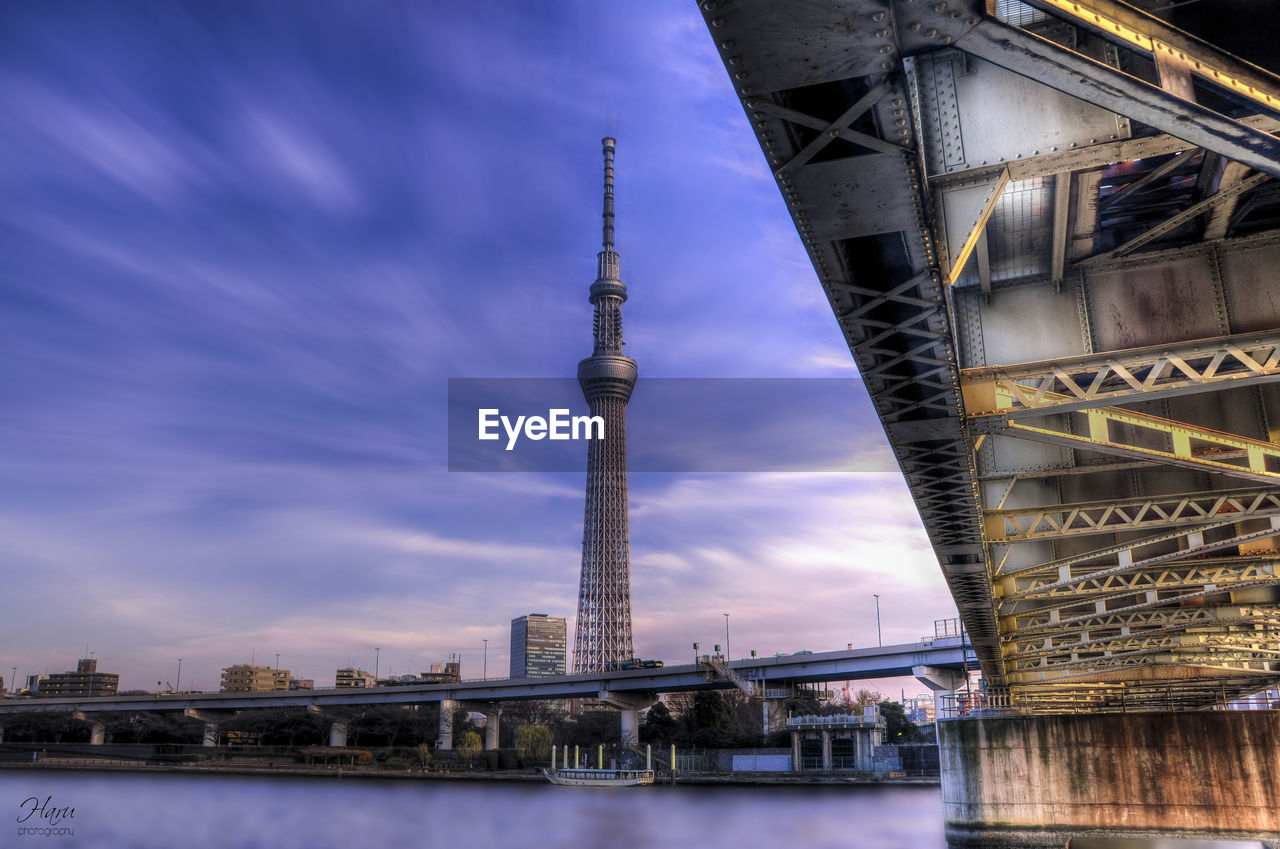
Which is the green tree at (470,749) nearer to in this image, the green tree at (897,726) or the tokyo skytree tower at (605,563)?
the green tree at (897,726)

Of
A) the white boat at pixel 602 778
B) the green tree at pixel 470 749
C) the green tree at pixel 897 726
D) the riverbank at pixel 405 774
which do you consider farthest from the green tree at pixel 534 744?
the green tree at pixel 897 726

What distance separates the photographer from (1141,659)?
4109cm

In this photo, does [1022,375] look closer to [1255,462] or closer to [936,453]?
[936,453]

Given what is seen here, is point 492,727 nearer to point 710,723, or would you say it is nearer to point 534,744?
point 534,744

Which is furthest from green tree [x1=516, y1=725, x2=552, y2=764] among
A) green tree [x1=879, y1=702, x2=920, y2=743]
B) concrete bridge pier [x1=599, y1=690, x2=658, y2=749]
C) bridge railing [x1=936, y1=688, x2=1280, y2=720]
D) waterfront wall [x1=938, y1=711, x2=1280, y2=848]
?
waterfront wall [x1=938, y1=711, x2=1280, y2=848]

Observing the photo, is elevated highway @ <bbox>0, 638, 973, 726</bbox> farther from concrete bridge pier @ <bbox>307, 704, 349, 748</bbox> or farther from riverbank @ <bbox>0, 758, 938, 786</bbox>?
riverbank @ <bbox>0, 758, 938, 786</bbox>

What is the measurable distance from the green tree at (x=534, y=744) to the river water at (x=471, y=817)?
1902cm

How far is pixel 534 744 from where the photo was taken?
382 ft

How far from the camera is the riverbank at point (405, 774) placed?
94.4 m

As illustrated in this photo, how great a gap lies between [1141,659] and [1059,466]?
27064 mm

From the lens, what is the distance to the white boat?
317 ft

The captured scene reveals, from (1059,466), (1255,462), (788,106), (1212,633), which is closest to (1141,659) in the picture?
(1212,633)

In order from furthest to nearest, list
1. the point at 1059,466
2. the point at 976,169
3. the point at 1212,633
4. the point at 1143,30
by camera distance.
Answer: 1. the point at 1212,633
2. the point at 1059,466
3. the point at 976,169
4. the point at 1143,30
